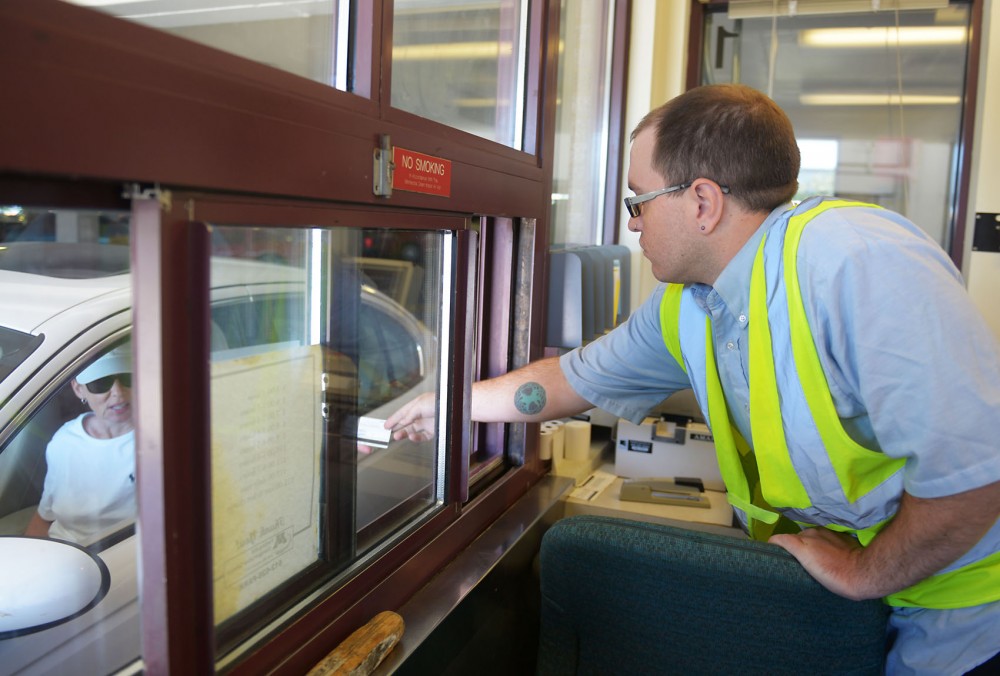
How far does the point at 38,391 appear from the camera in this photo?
1.42m

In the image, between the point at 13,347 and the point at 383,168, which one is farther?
the point at 13,347

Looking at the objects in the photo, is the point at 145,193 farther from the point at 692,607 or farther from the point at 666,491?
the point at 666,491

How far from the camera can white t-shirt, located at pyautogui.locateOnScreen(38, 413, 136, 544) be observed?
1427 mm

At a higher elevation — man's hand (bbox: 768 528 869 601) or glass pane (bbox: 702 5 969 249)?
glass pane (bbox: 702 5 969 249)

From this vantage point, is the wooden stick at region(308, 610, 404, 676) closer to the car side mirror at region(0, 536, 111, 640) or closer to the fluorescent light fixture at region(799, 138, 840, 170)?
the car side mirror at region(0, 536, 111, 640)

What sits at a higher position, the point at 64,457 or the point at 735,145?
the point at 735,145

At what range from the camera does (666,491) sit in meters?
2.50

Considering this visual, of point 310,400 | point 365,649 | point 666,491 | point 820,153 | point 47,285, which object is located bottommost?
point 666,491

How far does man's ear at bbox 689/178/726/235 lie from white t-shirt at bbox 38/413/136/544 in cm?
106

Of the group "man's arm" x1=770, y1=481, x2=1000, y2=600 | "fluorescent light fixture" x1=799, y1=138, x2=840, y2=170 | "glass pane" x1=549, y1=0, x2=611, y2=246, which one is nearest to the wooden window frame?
"man's arm" x1=770, y1=481, x2=1000, y2=600

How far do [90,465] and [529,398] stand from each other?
0.84m

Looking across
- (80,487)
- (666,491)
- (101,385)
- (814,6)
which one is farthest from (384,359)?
(814,6)

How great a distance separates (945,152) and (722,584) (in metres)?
3.40

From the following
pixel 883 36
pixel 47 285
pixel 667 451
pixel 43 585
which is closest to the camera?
pixel 43 585
